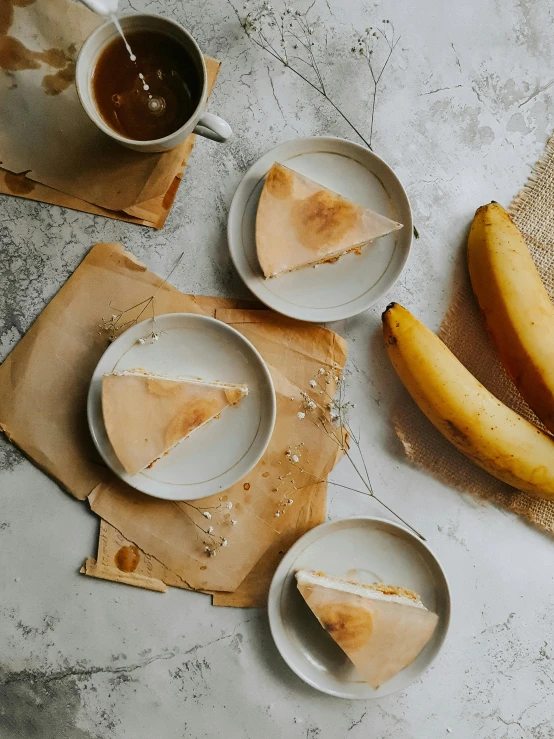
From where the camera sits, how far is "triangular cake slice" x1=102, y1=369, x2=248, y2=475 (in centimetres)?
124

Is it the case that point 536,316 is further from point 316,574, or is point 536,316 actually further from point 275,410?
point 316,574

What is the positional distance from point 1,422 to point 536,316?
1.15 m

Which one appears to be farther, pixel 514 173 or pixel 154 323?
pixel 514 173

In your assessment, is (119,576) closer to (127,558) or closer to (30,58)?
(127,558)

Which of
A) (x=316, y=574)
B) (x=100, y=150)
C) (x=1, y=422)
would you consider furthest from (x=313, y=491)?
(x=100, y=150)

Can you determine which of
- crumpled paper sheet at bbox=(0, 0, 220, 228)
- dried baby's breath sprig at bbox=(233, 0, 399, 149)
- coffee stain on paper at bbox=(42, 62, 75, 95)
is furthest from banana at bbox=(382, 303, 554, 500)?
coffee stain on paper at bbox=(42, 62, 75, 95)

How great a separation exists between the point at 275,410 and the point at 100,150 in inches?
26.6

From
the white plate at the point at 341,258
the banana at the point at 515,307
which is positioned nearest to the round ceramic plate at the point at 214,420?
the white plate at the point at 341,258

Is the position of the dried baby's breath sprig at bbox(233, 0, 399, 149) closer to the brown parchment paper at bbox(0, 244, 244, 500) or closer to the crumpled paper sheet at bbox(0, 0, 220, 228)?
the crumpled paper sheet at bbox(0, 0, 220, 228)

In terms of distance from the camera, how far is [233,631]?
137 centimetres

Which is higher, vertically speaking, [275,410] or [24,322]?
[24,322]

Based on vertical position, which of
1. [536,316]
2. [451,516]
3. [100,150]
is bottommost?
[451,516]

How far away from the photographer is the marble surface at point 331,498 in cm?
135

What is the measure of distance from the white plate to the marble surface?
70 mm
